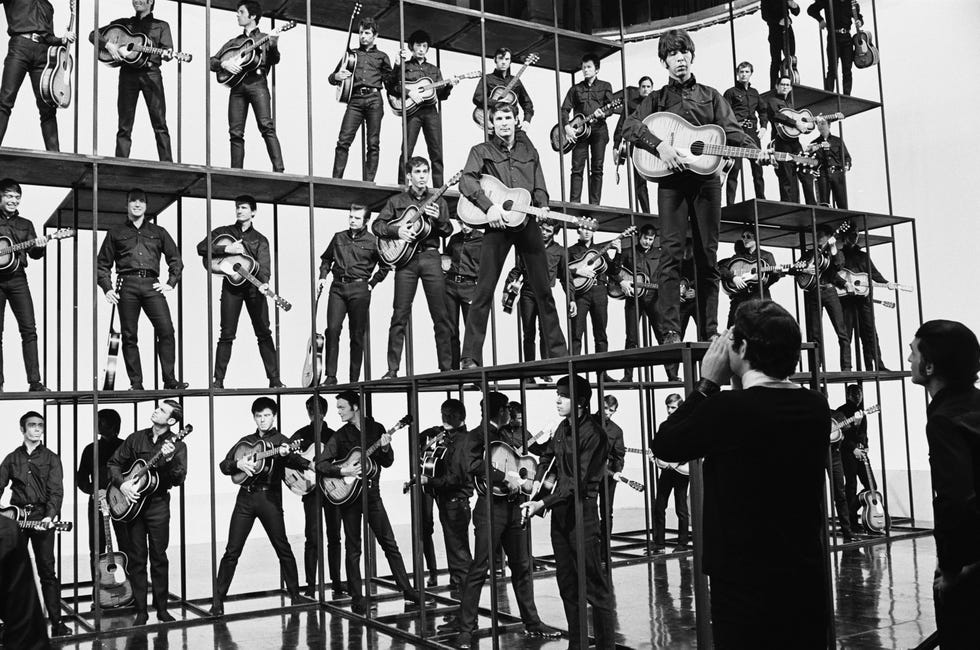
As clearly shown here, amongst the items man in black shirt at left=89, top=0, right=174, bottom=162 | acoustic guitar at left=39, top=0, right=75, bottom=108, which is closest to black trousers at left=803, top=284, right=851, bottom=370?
man in black shirt at left=89, top=0, right=174, bottom=162

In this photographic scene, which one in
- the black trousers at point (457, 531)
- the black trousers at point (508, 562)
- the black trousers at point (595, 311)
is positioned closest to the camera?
the black trousers at point (508, 562)

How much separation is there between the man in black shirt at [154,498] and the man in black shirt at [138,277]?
0.71 m

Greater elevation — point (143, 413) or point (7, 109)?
point (7, 109)

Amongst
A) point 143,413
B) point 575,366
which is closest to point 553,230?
point 575,366

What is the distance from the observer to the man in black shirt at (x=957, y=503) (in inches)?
140

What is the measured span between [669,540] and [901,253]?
24.0 ft

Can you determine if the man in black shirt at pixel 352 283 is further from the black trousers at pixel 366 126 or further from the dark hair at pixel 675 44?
the dark hair at pixel 675 44

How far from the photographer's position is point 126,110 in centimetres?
990

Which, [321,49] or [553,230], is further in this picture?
[321,49]

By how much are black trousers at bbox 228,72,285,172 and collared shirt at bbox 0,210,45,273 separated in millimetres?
2188

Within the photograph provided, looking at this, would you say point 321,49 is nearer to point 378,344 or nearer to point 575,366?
point 378,344

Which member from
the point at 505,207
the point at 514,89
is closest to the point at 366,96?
the point at 514,89

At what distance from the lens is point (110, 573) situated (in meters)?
8.91

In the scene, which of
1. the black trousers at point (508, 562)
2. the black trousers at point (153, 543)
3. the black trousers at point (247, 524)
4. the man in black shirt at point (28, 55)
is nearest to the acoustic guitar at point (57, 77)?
the man in black shirt at point (28, 55)
